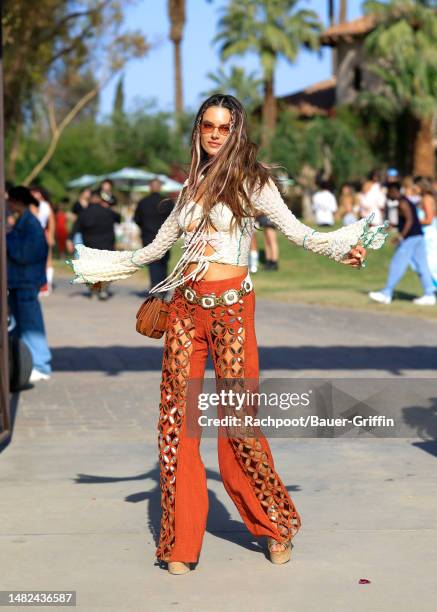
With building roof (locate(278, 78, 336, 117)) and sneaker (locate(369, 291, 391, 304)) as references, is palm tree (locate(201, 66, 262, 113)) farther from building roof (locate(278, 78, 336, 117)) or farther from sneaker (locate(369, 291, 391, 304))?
sneaker (locate(369, 291, 391, 304))

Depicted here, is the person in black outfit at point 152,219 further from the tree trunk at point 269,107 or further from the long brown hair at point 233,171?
the tree trunk at point 269,107

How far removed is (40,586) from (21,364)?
214 inches

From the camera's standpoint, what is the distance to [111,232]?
65.4 feet

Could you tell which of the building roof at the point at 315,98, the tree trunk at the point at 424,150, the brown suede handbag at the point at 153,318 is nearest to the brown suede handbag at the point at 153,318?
the brown suede handbag at the point at 153,318

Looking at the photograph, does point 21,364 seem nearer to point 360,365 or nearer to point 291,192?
point 360,365

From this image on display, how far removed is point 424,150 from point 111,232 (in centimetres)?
3434

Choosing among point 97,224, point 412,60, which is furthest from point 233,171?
point 412,60

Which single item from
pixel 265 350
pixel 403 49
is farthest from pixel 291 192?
pixel 265 350

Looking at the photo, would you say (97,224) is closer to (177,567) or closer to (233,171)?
(233,171)

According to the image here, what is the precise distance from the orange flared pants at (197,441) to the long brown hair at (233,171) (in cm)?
32

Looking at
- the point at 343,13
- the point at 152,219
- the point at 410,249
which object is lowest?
the point at 410,249

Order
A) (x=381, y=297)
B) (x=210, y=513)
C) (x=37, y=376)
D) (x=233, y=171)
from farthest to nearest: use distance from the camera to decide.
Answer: (x=381, y=297)
(x=37, y=376)
(x=210, y=513)
(x=233, y=171)

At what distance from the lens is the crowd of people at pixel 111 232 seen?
10922 mm

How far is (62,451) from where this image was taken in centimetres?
792
